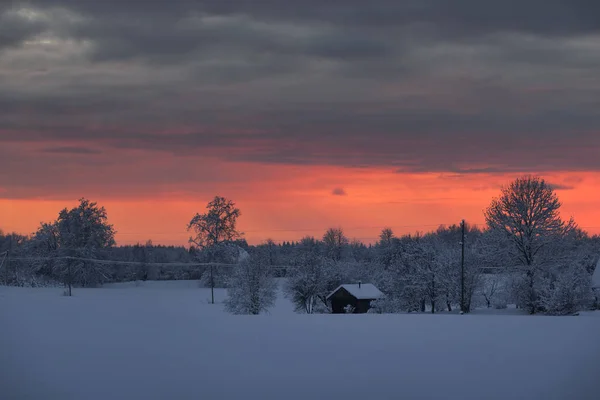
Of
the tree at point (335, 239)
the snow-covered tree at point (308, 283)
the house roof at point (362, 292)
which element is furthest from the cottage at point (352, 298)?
the tree at point (335, 239)

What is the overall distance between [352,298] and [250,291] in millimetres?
16389

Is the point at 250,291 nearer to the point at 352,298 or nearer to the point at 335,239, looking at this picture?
the point at 352,298

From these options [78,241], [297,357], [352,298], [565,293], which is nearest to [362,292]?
[352,298]

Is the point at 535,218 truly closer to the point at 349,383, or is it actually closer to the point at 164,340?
the point at 164,340

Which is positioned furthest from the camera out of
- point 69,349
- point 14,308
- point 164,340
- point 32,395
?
point 14,308

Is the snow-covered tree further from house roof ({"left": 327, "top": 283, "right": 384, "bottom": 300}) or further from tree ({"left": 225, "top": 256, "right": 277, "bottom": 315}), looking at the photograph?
tree ({"left": 225, "top": 256, "right": 277, "bottom": 315})

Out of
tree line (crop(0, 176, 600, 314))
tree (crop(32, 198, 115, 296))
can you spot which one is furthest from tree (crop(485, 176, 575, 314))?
tree (crop(32, 198, 115, 296))

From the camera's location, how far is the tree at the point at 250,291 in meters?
57.6

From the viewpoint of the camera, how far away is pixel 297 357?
2377 cm

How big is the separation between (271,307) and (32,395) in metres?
44.0

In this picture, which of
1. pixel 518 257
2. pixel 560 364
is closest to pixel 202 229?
pixel 518 257

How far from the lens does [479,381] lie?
19.7m

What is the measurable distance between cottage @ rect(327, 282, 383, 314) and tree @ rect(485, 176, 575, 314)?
17984 mm

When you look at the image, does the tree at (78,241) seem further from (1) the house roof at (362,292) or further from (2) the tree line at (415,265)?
(1) the house roof at (362,292)
